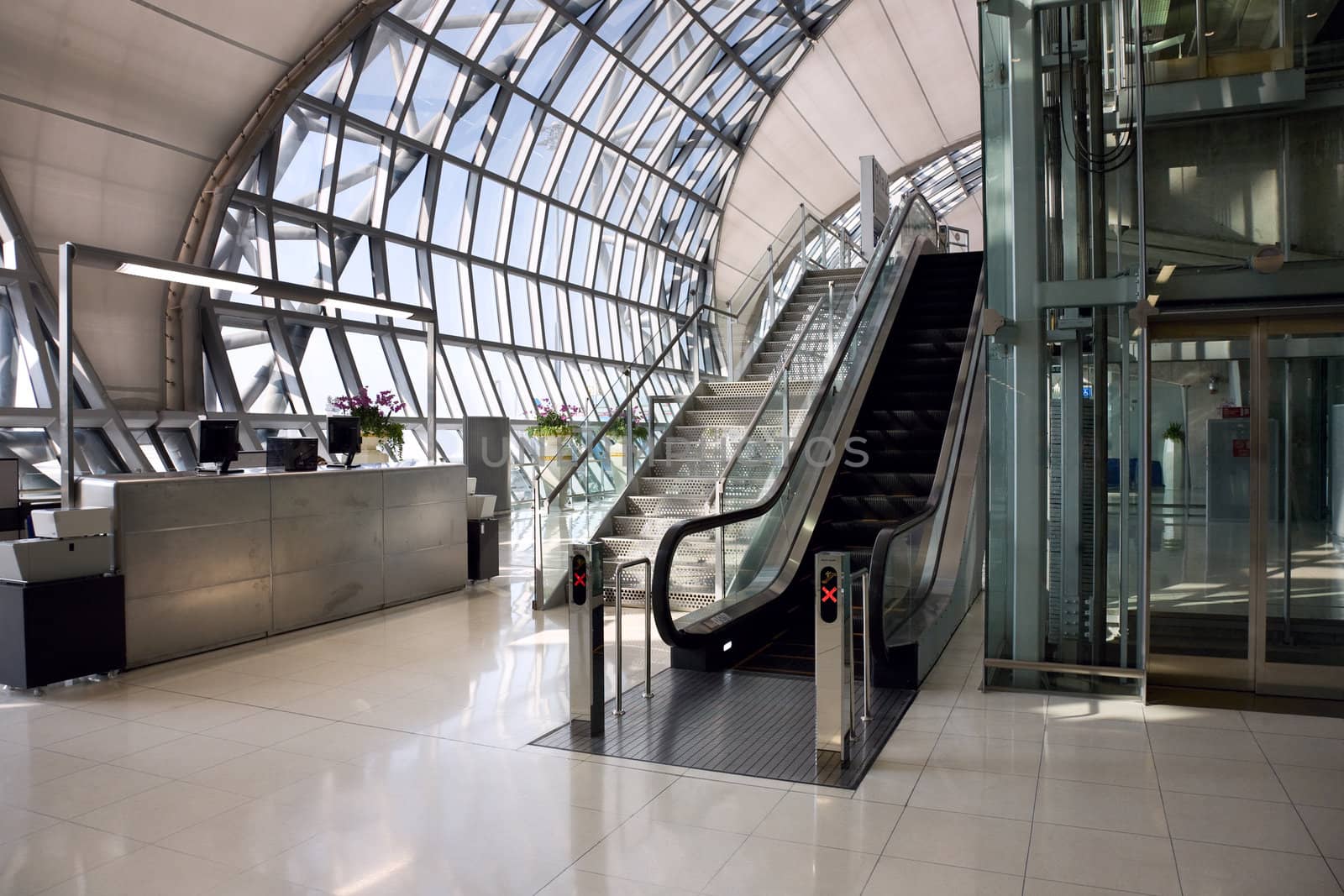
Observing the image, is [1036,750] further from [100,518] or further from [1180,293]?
[100,518]

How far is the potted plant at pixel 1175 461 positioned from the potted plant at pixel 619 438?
5948 mm

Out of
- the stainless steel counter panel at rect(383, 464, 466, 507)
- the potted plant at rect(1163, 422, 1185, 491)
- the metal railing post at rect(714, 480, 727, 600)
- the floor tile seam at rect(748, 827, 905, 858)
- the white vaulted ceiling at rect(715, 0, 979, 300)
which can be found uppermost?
the white vaulted ceiling at rect(715, 0, 979, 300)

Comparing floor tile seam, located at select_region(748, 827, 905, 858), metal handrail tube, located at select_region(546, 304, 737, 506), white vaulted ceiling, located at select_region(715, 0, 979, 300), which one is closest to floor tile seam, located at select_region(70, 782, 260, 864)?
floor tile seam, located at select_region(748, 827, 905, 858)

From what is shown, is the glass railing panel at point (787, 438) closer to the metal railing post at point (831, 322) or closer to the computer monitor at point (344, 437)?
the metal railing post at point (831, 322)

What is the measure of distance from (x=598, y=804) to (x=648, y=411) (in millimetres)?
7359

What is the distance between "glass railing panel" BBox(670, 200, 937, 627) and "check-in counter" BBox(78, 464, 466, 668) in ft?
10.1

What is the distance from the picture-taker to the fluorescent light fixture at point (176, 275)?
7160 millimetres

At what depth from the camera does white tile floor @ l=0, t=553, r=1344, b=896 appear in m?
3.34

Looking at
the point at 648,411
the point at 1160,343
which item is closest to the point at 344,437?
the point at 648,411

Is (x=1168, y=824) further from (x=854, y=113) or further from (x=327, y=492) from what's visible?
(x=854, y=113)

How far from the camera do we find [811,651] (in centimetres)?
687

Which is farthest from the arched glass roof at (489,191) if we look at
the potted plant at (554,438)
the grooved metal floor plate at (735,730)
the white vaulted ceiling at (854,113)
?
the grooved metal floor plate at (735,730)

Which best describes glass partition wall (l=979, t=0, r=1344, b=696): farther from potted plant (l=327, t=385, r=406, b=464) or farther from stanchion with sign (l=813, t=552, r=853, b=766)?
potted plant (l=327, t=385, r=406, b=464)

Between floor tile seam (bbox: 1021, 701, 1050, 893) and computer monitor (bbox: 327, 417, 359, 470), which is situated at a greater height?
computer monitor (bbox: 327, 417, 359, 470)
